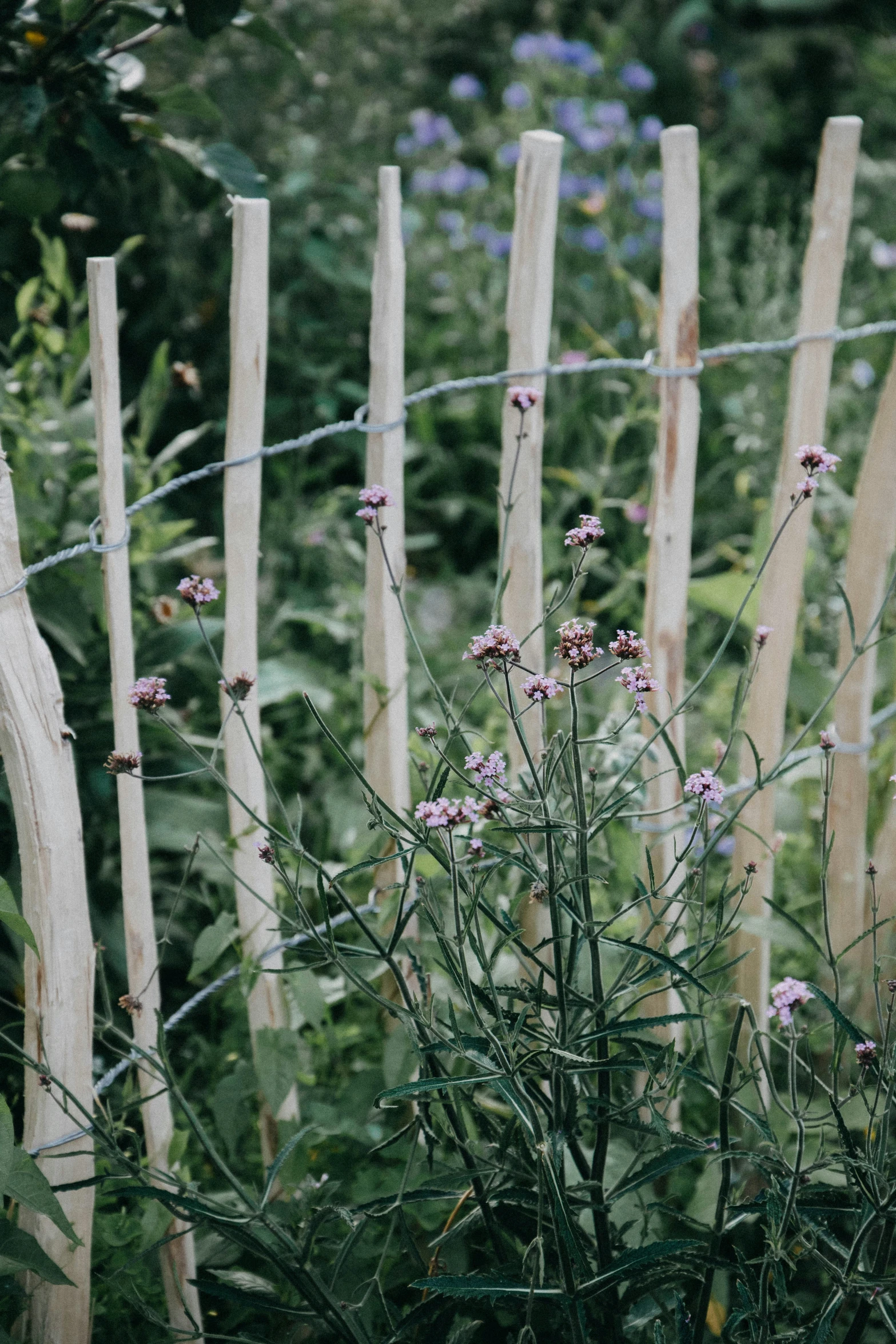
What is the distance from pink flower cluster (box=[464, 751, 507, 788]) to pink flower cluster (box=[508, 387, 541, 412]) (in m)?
0.38

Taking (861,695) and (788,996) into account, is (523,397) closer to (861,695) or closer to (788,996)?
(788,996)

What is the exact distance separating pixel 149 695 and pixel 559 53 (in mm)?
3416

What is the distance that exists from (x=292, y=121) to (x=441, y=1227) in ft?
10.1

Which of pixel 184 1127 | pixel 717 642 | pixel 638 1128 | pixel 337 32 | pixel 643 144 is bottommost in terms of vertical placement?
pixel 184 1127

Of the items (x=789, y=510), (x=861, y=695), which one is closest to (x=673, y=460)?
(x=789, y=510)

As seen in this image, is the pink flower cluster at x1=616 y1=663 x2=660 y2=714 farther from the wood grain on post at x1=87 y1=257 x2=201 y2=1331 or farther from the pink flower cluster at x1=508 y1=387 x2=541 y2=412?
the wood grain on post at x1=87 y1=257 x2=201 y2=1331

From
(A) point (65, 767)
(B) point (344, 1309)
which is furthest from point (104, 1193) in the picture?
(A) point (65, 767)

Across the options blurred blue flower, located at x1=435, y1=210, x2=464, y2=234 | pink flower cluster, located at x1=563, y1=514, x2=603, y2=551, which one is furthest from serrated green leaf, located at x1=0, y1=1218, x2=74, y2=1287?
blurred blue flower, located at x1=435, y1=210, x2=464, y2=234

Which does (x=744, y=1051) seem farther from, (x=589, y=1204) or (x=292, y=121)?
(x=292, y=121)

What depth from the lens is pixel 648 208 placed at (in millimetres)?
3500

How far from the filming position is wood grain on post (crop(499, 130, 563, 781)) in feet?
4.65

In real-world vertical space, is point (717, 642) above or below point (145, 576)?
below

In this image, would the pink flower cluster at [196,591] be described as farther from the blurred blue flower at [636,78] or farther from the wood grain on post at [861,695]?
the blurred blue flower at [636,78]

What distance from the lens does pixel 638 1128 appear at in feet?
3.69
